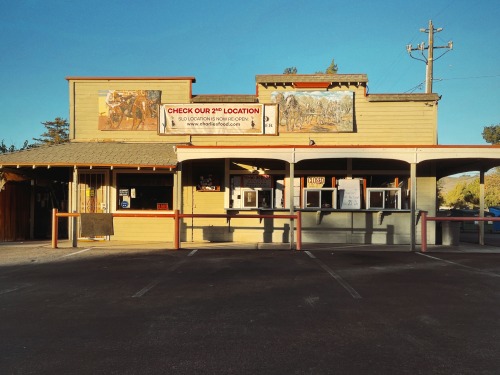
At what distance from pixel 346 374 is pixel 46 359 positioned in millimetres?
2923

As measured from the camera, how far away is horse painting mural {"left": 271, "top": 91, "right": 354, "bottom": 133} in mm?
13383

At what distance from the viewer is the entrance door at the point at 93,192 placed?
43.5ft

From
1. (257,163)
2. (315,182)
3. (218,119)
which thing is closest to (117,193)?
(218,119)

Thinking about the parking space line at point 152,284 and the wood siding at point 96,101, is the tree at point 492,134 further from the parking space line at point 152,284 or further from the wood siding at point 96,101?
the parking space line at point 152,284

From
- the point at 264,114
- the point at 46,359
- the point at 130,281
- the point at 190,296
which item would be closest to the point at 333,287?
the point at 190,296

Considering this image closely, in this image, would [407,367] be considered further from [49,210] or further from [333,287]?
[49,210]

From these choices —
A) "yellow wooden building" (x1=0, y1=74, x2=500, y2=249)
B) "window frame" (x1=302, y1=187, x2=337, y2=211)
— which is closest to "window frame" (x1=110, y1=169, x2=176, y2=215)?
"yellow wooden building" (x1=0, y1=74, x2=500, y2=249)

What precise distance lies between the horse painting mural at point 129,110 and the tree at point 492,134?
51937 millimetres

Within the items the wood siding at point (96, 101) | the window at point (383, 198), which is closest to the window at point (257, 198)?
the wood siding at point (96, 101)

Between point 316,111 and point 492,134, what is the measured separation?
1953 inches

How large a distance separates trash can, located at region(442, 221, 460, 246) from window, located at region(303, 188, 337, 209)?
4034 millimetres

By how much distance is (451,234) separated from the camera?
12.9m

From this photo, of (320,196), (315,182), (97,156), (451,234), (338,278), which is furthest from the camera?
(315,182)

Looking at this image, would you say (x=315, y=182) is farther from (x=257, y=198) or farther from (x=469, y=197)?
(x=469, y=197)
